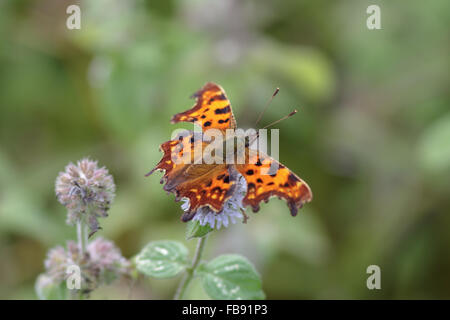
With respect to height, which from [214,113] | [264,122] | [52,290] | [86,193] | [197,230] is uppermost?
[264,122]

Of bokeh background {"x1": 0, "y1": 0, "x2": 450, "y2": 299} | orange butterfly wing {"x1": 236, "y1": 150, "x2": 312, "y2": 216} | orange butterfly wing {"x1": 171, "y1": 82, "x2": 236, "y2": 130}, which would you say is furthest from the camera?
bokeh background {"x1": 0, "y1": 0, "x2": 450, "y2": 299}

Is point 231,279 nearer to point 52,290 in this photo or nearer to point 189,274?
point 189,274

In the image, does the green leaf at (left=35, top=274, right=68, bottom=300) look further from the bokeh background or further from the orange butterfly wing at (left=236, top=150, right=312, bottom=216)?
the bokeh background

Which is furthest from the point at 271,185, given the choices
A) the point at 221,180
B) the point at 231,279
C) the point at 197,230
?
the point at 231,279

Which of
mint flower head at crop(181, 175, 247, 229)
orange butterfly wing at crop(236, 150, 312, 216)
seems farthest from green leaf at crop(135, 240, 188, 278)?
orange butterfly wing at crop(236, 150, 312, 216)

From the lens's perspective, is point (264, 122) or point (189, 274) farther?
point (264, 122)

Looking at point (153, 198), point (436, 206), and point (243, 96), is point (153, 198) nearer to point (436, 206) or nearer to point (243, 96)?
point (243, 96)

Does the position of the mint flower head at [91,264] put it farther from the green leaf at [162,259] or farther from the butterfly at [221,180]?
the butterfly at [221,180]

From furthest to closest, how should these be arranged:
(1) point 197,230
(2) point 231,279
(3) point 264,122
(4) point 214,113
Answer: (3) point 264,122
(4) point 214,113
(2) point 231,279
(1) point 197,230
